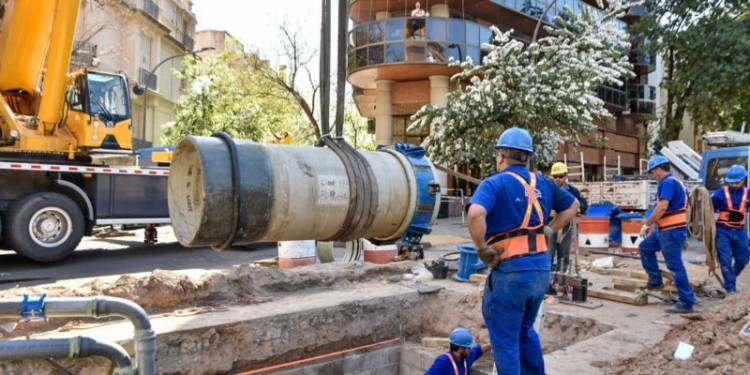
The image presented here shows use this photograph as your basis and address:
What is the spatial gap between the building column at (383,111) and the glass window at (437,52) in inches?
105

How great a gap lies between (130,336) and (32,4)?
653 cm

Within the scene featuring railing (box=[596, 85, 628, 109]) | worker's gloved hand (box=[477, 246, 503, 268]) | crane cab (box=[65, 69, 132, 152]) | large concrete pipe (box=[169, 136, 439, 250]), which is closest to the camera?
large concrete pipe (box=[169, 136, 439, 250])

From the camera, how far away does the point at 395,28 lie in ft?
66.6

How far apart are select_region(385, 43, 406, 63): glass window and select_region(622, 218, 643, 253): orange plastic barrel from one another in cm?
1126

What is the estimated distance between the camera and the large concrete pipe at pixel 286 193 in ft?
7.87

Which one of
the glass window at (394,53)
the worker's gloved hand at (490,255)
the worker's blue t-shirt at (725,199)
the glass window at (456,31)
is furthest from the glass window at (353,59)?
the worker's gloved hand at (490,255)

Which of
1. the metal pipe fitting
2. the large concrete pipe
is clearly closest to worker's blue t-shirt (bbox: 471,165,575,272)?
the large concrete pipe

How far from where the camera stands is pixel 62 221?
30.6 ft

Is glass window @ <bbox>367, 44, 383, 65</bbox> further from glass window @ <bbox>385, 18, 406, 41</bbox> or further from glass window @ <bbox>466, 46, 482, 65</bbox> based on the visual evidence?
glass window @ <bbox>466, 46, 482, 65</bbox>

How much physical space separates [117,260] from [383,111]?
13.8m

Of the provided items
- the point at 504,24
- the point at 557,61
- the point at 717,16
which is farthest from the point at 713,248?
the point at 504,24

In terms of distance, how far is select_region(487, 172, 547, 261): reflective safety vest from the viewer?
3.75 m

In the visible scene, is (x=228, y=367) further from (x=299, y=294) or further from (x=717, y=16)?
(x=717, y=16)

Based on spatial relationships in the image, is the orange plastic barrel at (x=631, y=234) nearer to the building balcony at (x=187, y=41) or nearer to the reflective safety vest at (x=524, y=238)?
the reflective safety vest at (x=524, y=238)
